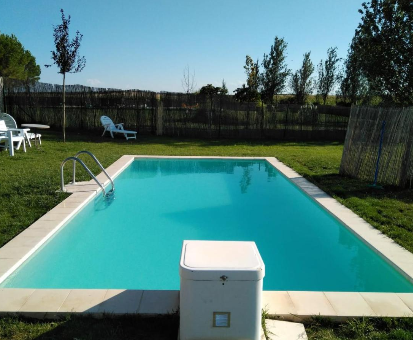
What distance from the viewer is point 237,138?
48.9 ft

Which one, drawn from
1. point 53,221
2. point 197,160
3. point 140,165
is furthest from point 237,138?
point 53,221

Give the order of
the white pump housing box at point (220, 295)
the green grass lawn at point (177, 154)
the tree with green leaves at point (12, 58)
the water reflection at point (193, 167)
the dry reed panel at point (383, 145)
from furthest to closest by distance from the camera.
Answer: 1. the tree with green leaves at point (12, 58)
2. the water reflection at point (193, 167)
3. the dry reed panel at point (383, 145)
4. the green grass lawn at point (177, 154)
5. the white pump housing box at point (220, 295)

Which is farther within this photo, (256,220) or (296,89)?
(296,89)

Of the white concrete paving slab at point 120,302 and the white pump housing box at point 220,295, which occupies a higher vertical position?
the white pump housing box at point 220,295

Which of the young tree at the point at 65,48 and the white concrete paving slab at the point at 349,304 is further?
the young tree at the point at 65,48

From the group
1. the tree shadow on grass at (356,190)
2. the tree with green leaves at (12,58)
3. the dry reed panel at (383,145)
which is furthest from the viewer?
the tree with green leaves at (12,58)

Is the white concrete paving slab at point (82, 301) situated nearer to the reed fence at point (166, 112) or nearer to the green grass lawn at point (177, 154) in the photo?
the green grass lawn at point (177, 154)

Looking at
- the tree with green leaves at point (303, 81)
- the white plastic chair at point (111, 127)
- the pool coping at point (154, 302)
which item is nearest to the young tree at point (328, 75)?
the tree with green leaves at point (303, 81)

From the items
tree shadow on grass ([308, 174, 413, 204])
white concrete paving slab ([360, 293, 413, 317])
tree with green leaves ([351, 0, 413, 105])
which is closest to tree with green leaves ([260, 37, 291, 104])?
tree with green leaves ([351, 0, 413, 105])

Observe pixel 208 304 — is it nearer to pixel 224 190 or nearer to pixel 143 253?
pixel 143 253

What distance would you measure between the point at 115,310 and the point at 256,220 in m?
3.33

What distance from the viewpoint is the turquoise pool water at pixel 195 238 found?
367cm

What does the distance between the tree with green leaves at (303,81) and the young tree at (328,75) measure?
0.59 m

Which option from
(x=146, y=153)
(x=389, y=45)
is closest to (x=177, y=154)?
(x=146, y=153)
